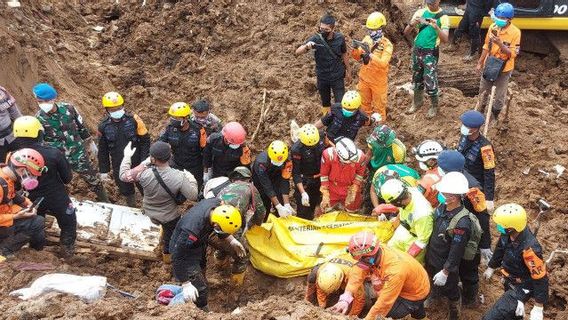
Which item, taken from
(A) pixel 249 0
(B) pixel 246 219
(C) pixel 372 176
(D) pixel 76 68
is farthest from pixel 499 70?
(D) pixel 76 68

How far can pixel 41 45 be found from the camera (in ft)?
33.0

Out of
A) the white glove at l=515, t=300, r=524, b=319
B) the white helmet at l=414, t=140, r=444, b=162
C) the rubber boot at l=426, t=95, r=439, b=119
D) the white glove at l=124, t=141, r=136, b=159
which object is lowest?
the white glove at l=515, t=300, r=524, b=319

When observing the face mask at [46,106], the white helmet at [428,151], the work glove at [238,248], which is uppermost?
the face mask at [46,106]

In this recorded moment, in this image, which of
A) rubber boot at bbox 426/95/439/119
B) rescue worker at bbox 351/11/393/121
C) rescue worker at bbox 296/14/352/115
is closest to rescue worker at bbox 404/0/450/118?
rubber boot at bbox 426/95/439/119

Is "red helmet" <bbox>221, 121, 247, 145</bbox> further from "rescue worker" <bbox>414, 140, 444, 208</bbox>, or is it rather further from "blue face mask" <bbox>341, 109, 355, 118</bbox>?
"rescue worker" <bbox>414, 140, 444, 208</bbox>

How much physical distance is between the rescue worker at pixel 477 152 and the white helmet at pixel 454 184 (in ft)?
3.82

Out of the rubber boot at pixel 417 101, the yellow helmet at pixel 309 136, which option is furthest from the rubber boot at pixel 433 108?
the yellow helmet at pixel 309 136

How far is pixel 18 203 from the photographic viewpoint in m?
5.98

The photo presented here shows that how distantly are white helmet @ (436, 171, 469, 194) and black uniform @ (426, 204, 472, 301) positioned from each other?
7.6 inches

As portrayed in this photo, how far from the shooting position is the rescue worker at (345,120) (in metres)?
7.62

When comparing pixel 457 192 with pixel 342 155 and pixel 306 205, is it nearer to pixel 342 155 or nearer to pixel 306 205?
pixel 342 155

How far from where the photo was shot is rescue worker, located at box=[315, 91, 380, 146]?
25.0 ft

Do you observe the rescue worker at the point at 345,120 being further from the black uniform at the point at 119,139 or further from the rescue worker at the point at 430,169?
the black uniform at the point at 119,139

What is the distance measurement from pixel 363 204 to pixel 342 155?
3.49 feet
